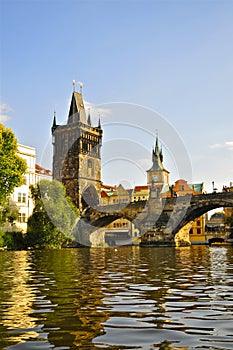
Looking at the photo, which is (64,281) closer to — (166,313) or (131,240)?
(166,313)

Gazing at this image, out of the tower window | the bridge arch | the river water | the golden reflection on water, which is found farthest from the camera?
the tower window

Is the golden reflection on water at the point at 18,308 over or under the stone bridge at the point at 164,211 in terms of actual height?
under

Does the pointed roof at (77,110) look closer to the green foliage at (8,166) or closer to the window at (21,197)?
the window at (21,197)

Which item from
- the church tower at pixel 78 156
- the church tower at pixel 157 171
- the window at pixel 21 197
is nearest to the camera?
the window at pixel 21 197

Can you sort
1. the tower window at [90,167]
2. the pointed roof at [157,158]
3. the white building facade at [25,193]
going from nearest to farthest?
the white building facade at [25,193] < the tower window at [90,167] < the pointed roof at [157,158]

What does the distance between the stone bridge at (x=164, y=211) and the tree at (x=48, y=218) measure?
21.5 m

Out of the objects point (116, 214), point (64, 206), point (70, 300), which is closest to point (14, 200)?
point (64, 206)

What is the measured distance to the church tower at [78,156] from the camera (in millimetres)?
97188

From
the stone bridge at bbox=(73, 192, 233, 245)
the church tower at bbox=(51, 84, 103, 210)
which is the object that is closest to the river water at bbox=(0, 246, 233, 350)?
the stone bridge at bbox=(73, 192, 233, 245)

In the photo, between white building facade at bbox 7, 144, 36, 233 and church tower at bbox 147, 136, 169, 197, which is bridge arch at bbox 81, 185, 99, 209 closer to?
white building facade at bbox 7, 144, 36, 233

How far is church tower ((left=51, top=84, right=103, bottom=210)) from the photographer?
97188 millimetres

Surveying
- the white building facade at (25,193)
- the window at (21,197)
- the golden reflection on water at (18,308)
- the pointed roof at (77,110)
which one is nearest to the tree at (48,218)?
the white building facade at (25,193)

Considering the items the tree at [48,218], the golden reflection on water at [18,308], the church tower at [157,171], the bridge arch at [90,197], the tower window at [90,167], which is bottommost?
the golden reflection on water at [18,308]

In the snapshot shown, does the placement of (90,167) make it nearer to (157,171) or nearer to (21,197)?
(21,197)
